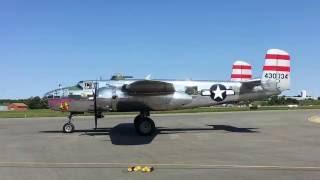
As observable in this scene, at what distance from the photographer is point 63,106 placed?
78.4ft

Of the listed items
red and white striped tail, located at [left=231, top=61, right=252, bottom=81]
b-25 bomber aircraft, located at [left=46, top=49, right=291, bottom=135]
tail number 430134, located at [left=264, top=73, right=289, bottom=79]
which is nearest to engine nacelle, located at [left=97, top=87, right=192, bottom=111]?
b-25 bomber aircraft, located at [left=46, top=49, right=291, bottom=135]

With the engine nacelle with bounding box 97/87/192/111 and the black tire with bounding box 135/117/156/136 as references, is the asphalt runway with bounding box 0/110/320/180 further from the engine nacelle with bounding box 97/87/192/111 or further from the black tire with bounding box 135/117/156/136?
the engine nacelle with bounding box 97/87/192/111

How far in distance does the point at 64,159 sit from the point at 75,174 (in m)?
3.21

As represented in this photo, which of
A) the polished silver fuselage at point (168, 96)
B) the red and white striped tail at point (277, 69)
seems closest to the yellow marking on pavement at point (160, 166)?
the polished silver fuselage at point (168, 96)

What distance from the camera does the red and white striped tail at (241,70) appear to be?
30688mm

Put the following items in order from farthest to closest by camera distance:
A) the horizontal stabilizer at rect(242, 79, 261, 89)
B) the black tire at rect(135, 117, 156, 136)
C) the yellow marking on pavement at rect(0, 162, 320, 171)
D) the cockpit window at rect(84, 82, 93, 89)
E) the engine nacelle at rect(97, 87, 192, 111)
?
the horizontal stabilizer at rect(242, 79, 261, 89) < the cockpit window at rect(84, 82, 93, 89) < the black tire at rect(135, 117, 156, 136) < the engine nacelle at rect(97, 87, 192, 111) < the yellow marking on pavement at rect(0, 162, 320, 171)

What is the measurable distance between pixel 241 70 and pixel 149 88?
10.1 metres

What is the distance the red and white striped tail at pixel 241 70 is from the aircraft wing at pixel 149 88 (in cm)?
811

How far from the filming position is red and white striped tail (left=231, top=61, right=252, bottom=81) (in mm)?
30688

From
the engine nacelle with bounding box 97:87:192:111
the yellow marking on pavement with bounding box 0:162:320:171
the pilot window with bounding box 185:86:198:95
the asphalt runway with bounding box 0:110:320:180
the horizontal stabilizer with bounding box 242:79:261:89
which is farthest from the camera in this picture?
the horizontal stabilizer with bounding box 242:79:261:89

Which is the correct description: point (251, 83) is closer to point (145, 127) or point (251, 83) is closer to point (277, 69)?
point (277, 69)

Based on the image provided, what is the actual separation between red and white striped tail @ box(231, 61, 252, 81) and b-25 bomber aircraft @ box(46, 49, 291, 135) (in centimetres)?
427

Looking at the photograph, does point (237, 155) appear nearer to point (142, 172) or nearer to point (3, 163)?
point (142, 172)

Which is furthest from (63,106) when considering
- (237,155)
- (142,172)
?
(142,172)
